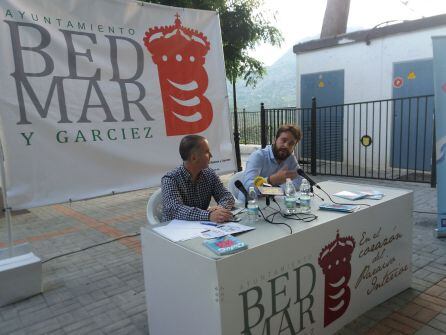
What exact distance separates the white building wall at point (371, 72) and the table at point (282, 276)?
5.50m

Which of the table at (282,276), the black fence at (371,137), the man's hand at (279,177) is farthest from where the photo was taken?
the black fence at (371,137)

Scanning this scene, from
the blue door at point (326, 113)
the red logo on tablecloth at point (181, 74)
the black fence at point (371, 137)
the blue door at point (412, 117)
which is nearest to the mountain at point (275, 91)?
the blue door at point (326, 113)

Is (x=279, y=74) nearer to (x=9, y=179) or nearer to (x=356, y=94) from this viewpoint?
(x=356, y=94)

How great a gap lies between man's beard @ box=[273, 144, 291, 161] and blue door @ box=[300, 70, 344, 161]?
5.36 m

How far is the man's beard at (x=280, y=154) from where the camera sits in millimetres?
3436

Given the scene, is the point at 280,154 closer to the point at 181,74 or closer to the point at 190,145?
the point at 190,145

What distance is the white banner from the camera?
9.80 feet

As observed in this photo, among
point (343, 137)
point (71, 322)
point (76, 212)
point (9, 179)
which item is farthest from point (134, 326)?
point (343, 137)

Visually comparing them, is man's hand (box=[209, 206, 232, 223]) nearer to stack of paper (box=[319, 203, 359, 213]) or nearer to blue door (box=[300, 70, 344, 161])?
stack of paper (box=[319, 203, 359, 213])

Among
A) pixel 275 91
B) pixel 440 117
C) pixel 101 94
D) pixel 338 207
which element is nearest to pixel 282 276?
pixel 338 207

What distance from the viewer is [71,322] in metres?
2.77

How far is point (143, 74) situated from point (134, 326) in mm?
2334

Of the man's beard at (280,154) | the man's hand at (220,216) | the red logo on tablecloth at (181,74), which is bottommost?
the man's hand at (220,216)

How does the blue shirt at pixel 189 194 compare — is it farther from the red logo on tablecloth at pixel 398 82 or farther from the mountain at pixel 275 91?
the red logo on tablecloth at pixel 398 82
